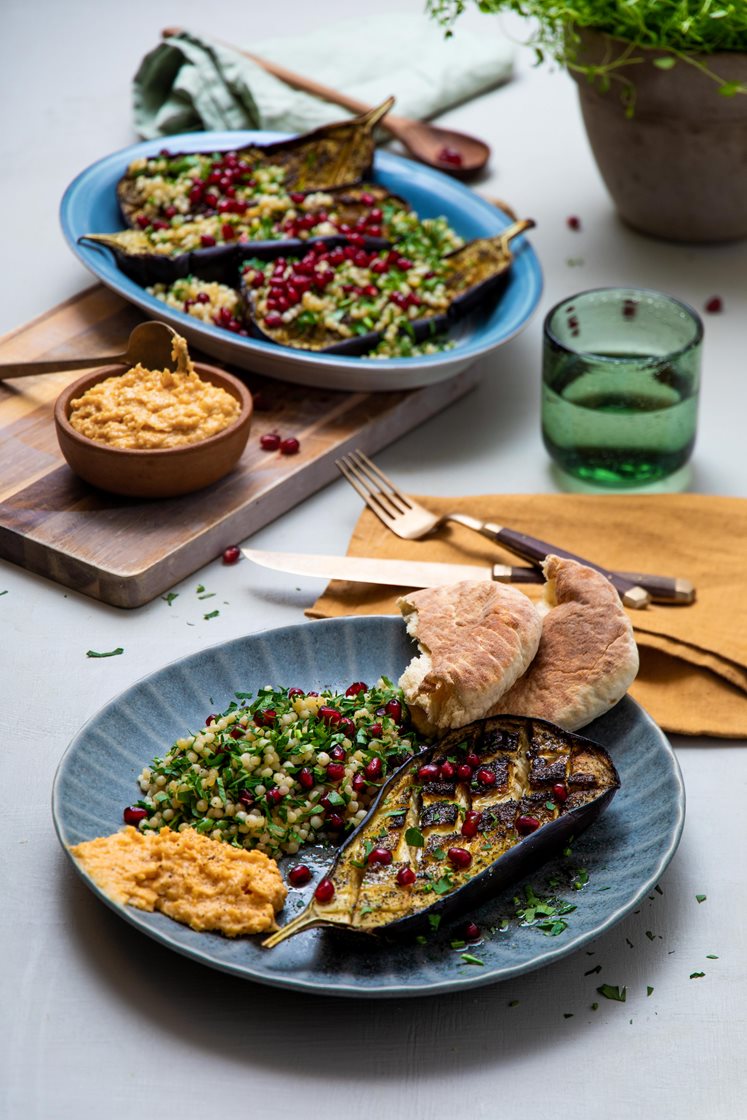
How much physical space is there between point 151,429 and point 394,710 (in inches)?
35.8

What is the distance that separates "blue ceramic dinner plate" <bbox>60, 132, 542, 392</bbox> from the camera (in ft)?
10.3

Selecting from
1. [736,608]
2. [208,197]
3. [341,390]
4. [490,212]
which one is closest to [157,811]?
[736,608]

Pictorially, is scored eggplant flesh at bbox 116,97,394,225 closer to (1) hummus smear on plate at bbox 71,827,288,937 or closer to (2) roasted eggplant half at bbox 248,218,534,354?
(2) roasted eggplant half at bbox 248,218,534,354

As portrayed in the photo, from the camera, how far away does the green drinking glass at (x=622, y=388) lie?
2.86 meters

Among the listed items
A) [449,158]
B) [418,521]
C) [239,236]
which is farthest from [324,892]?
[449,158]

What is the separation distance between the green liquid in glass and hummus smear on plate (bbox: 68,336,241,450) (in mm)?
714

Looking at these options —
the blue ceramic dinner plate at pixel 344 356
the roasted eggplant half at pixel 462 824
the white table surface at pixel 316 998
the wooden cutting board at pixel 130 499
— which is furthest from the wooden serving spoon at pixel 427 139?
the roasted eggplant half at pixel 462 824

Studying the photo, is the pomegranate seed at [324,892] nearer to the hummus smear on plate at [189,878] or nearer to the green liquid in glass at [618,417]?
the hummus smear on plate at [189,878]

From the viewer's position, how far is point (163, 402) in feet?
9.34

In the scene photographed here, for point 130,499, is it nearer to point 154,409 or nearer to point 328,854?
point 154,409

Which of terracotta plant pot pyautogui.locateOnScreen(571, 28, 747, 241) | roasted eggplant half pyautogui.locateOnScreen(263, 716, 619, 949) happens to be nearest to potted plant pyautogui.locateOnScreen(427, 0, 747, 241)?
terracotta plant pot pyautogui.locateOnScreen(571, 28, 747, 241)

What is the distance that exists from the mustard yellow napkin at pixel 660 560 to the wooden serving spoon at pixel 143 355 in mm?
575

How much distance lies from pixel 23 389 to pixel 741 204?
82.1 inches

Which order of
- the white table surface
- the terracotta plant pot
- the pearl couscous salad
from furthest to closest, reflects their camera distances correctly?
1. the terracotta plant pot
2. the pearl couscous salad
3. the white table surface
